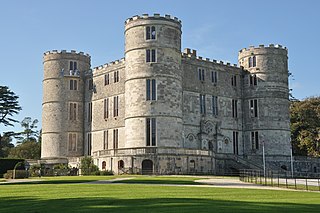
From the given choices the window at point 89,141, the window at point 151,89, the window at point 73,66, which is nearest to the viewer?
the window at point 151,89

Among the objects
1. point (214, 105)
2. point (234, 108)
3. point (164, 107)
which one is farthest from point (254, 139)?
point (164, 107)

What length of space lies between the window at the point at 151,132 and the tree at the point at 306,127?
2312 centimetres

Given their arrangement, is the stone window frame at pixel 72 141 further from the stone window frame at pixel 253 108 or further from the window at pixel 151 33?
the stone window frame at pixel 253 108

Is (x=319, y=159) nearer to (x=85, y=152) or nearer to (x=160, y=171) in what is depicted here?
(x=160, y=171)

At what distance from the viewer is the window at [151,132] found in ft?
161

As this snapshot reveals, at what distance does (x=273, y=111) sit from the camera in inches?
2314

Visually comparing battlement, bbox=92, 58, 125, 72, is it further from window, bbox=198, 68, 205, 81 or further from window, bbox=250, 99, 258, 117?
window, bbox=250, 99, 258, 117

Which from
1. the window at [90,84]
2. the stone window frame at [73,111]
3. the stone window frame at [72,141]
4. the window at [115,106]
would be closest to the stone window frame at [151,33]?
the window at [115,106]

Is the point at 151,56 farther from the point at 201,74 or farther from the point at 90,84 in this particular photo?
the point at 90,84

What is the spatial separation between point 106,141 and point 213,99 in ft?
41.8

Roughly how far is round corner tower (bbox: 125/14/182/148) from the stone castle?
0.32ft

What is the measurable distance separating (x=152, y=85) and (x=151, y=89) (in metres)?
0.40

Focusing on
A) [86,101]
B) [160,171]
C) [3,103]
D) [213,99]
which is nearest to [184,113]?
[213,99]

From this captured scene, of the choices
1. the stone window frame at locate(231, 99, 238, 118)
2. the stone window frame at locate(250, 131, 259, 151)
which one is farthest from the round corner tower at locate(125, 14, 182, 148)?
the stone window frame at locate(250, 131, 259, 151)
